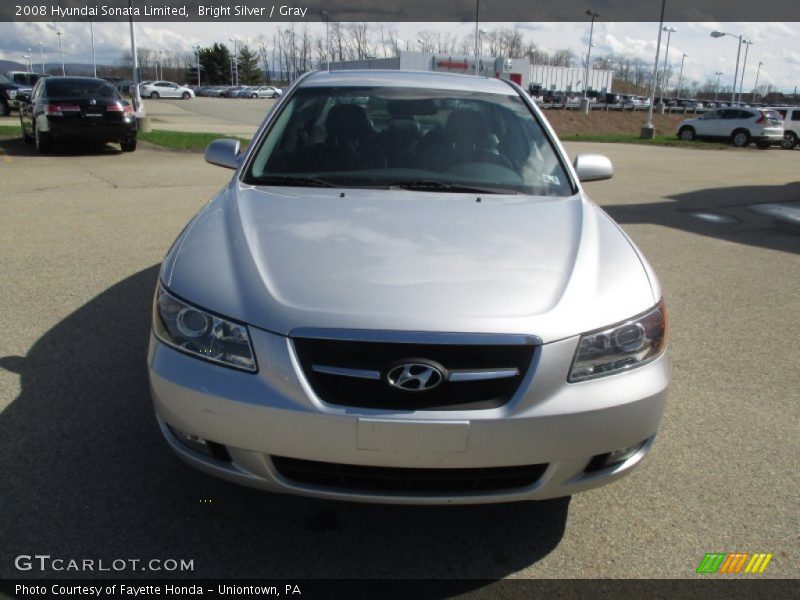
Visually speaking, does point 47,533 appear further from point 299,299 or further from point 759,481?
point 759,481

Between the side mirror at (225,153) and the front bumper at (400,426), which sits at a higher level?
the side mirror at (225,153)

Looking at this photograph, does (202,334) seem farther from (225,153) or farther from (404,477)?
(225,153)

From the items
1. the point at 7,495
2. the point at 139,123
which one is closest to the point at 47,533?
the point at 7,495

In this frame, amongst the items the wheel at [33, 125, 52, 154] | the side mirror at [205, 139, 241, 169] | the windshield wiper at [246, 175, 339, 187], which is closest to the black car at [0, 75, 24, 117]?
the wheel at [33, 125, 52, 154]

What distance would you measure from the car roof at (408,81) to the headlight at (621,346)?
2268 millimetres

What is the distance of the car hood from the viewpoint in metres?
2.28

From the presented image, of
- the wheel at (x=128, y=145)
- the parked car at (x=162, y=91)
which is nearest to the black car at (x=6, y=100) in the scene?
the wheel at (x=128, y=145)

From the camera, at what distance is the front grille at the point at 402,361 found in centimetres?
220

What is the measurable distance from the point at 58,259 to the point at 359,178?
3856mm

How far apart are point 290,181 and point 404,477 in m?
1.82

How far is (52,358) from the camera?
160 inches

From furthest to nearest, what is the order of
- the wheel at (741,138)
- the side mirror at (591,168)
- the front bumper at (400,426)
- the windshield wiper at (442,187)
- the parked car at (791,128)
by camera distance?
the parked car at (791,128), the wheel at (741,138), the side mirror at (591,168), the windshield wiper at (442,187), the front bumper at (400,426)

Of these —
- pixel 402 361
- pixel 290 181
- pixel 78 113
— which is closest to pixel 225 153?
pixel 290 181

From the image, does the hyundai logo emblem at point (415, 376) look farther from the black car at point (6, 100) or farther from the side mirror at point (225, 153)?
the black car at point (6, 100)
